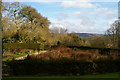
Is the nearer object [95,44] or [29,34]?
[95,44]

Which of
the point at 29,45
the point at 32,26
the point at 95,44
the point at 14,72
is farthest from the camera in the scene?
the point at 32,26

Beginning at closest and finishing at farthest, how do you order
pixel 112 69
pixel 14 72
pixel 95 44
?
pixel 14 72 < pixel 112 69 < pixel 95 44

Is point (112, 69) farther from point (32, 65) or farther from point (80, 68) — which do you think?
point (32, 65)

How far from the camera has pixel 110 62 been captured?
8.41m

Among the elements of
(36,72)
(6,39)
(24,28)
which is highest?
(24,28)

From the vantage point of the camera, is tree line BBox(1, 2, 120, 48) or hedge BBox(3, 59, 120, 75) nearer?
hedge BBox(3, 59, 120, 75)

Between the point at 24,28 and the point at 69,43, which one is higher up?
the point at 24,28

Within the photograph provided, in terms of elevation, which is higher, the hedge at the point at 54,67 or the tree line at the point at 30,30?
the tree line at the point at 30,30

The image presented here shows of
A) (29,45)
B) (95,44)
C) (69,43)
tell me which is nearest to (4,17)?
(29,45)

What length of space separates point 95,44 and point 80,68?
11527 mm

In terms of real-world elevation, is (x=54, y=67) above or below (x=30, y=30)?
below

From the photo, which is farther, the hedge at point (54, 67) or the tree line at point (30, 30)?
the tree line at point (30, 30)

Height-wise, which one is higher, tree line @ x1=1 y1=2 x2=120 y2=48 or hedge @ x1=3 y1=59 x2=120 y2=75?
tree line @ x1=1 y1=2 x2=120 y2=48

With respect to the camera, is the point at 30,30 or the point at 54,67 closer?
the point at 54,67
